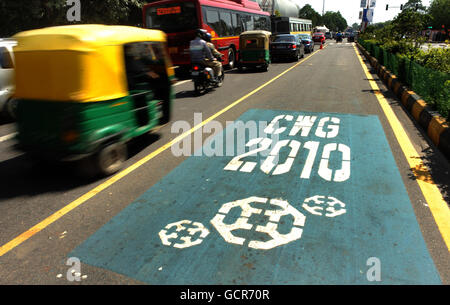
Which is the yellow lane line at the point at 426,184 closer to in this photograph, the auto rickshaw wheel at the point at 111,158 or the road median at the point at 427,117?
the road median at the point at 427,117

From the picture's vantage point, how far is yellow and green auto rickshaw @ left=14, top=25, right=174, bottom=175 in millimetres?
4195

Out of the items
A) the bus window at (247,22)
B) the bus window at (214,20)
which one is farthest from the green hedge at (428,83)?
the bus window at (247,22)

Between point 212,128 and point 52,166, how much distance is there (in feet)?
10.9

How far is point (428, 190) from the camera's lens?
4.34 metres

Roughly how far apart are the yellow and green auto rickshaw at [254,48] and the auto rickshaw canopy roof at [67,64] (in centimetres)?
1312

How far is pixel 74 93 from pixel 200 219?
237 cm

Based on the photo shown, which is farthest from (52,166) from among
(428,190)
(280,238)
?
(428,190)

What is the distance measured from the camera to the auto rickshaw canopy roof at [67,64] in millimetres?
4160

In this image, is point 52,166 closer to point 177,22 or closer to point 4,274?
point 4,274

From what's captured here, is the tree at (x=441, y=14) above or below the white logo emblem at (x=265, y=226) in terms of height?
above

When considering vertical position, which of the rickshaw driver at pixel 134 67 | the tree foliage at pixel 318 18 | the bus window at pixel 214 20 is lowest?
the rickshaw driver at pixel 134 67

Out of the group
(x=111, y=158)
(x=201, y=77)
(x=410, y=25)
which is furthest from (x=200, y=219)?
(x=410, y=25)
